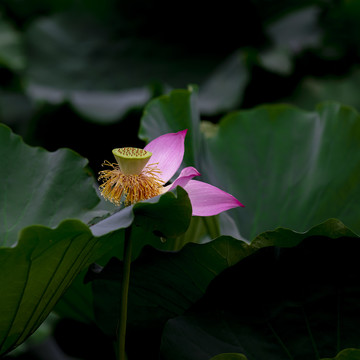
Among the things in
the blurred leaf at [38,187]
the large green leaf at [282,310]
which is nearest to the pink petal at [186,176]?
the large green leaf at [282,310]

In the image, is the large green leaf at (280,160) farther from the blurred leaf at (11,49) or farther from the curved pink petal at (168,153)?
the blurred leaf at (11,49)

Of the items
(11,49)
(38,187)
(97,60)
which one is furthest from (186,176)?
(11,49)

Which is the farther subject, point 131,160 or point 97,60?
point 97,60

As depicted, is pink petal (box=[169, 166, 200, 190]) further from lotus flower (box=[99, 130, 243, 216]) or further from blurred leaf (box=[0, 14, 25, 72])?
blurred leaf (box=[0, 14, 25, 72])

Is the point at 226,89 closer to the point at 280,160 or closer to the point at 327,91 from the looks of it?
the point at 327,91

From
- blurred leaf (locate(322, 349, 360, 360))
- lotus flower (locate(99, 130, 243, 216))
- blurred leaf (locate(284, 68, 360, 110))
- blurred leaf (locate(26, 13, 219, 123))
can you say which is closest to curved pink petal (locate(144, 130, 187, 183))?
lotus flower (locate(99, 130, 243, 216))

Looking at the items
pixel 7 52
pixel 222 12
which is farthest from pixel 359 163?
pixel 7 52
